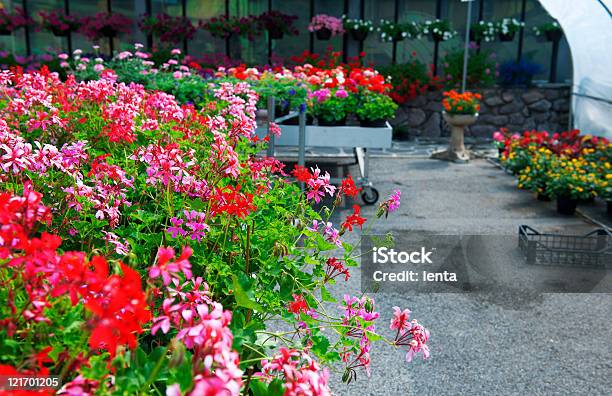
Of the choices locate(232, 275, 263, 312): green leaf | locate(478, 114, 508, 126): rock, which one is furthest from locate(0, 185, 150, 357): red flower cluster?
locate(478, 114, 508, 126): rock

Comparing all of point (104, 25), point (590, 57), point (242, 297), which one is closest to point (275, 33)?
point (104, 25)

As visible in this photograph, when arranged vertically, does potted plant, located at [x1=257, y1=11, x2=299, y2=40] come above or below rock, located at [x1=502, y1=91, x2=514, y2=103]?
above

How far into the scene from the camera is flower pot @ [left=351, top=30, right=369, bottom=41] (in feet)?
39.2

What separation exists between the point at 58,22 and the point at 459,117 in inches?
285

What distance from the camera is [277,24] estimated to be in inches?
461

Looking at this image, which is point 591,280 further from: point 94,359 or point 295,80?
point 94,359

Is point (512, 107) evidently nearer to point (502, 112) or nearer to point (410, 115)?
point (502, 112)

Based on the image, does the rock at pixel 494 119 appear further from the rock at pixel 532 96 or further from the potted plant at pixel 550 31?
the potted plant at pixel 550 31

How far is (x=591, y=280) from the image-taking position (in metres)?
4.50

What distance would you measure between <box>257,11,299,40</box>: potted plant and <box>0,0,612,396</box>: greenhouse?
41 millimetres

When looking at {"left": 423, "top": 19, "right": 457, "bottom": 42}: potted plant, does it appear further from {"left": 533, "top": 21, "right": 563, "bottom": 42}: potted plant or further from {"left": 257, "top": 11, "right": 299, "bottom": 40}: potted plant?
{"left": 257, "top": 11, "right": 299, "bottom": 40}: potted plant

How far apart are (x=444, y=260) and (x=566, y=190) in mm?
2128

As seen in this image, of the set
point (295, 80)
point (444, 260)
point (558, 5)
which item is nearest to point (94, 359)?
point (444, 260)

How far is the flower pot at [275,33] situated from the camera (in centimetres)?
1180
